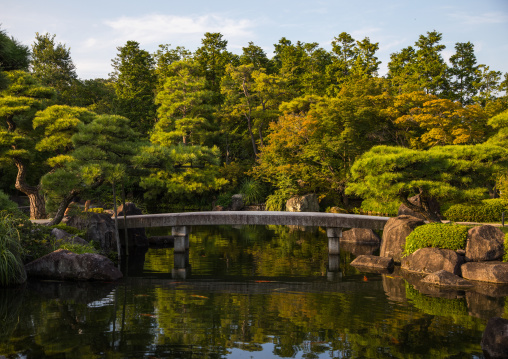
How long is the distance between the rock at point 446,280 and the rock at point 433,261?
2.14ft

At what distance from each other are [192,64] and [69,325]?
2583cm

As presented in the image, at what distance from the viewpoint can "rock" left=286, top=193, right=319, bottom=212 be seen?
29.7 meters

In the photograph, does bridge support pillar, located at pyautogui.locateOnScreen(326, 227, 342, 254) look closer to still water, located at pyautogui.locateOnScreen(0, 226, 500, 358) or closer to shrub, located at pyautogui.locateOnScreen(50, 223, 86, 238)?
still water, located at pyautogui.locateOnScreen(0, 226, 500, 358)

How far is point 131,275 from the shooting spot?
515 inches

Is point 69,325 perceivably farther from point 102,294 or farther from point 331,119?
point 331,119

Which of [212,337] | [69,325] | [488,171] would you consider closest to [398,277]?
[488,171]

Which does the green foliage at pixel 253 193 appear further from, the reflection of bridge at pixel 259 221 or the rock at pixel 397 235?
the rock at pixel 397 235

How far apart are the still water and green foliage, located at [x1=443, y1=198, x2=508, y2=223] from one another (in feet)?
31.2

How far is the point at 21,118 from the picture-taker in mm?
18203

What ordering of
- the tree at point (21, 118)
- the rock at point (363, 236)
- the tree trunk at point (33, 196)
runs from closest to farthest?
1. the tree at point (21, 118)
2. the tree trunk at point (33, 196)
3. the rock at point (363, 236)

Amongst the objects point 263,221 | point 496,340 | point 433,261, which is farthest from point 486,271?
point 263,221

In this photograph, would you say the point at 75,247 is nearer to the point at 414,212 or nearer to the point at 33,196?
the point at 33,196

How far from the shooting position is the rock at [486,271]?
39.3 ft

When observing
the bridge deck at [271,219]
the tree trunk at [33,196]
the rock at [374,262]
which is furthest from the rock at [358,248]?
the tree trunk at [33,196]
